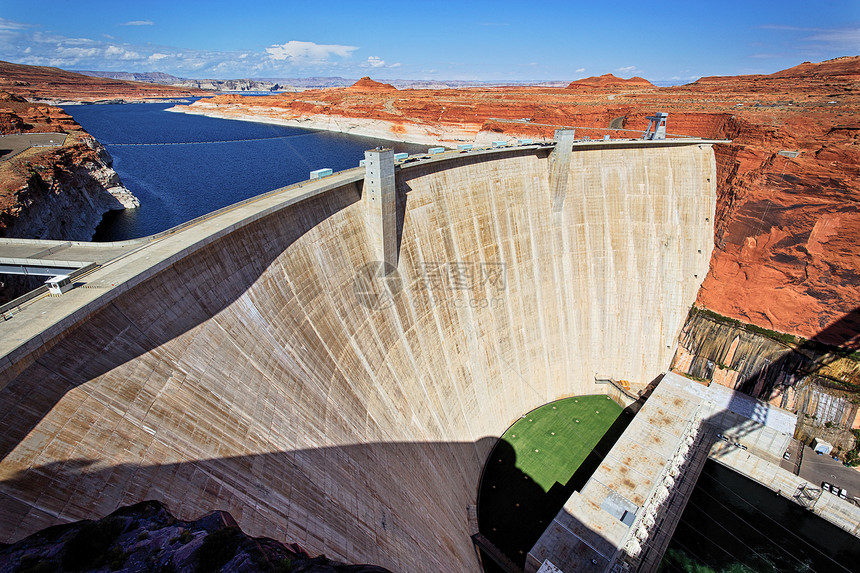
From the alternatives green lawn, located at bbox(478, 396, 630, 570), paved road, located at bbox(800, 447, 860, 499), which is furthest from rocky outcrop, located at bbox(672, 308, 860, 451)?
green lawn, located at bbox(478, 396, 630, 570)

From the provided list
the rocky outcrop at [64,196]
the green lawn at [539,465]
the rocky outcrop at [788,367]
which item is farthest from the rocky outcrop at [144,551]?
the rocky outcrop at [788,367]

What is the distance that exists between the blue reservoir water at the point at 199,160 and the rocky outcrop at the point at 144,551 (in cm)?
3590

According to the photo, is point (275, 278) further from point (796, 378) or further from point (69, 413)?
point (796, 378)

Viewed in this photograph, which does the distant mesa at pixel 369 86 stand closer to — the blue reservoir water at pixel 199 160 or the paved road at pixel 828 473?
the blue reservoir water at pixel 199 160

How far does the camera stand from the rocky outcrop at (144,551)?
5.82 metres

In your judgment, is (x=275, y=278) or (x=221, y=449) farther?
(x=275, y=278)

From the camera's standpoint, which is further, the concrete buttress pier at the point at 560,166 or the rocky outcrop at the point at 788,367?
the concrete buttress pier at the point at 560,166

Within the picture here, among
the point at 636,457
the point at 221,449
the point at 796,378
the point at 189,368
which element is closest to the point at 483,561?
the point at 636,457

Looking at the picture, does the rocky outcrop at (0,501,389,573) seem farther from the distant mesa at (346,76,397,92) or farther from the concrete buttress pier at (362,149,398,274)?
the distant mesa at (346,76,397,92)

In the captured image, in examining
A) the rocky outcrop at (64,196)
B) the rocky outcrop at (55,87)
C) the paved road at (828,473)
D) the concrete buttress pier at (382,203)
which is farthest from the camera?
the rocky outcrop at (55,87)

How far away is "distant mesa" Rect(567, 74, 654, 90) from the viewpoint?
302 feet

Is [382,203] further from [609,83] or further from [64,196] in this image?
[609,83]

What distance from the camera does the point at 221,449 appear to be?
10.0 m

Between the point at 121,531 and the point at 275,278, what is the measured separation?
27.8ft
